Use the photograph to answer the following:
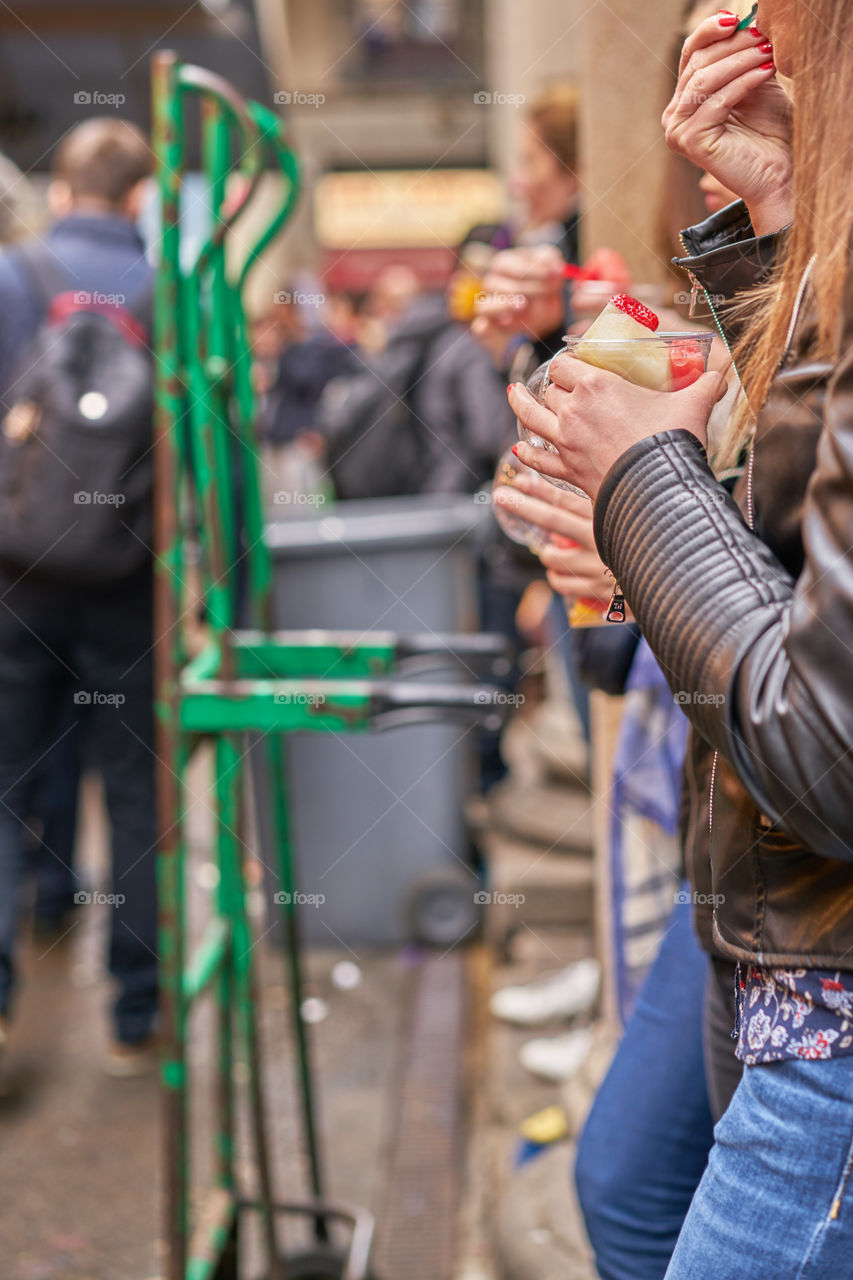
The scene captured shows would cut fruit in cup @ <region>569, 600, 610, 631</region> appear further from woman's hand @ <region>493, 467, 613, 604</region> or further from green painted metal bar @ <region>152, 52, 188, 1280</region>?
green painted metal bar @ <region>152, 52, 188, 1280</region>

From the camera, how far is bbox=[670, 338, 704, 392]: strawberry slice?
1070 mm

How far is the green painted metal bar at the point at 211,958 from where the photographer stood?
1879 mm

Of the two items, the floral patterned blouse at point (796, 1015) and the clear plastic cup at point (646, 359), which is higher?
the clear plastic cup at point (646, 359)

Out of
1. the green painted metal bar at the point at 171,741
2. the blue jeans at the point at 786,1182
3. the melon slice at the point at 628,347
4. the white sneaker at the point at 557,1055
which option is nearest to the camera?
the blue jeans at the point at 786,1182

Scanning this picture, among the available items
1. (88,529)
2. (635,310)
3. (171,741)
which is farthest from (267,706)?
(88,529)

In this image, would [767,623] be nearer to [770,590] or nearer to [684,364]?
[770,590]

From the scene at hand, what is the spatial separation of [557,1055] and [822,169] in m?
2.23

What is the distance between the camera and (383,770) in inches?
145

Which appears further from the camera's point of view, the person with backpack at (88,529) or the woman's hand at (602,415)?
the person with backpack at (88,529)

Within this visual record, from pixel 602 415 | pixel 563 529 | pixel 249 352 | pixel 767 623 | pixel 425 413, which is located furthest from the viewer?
pixel 425 413

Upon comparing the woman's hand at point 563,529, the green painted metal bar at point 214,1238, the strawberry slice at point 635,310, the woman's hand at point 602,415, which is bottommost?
the green painted metal bar at point 214,1238

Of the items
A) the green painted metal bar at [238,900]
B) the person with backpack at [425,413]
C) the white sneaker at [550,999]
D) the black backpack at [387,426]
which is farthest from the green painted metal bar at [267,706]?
the black backpack at [387,426]

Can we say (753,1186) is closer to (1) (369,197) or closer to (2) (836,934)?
(2) (836,934)

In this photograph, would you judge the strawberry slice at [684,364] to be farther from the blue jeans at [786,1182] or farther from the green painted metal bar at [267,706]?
the green painted metal bar at [267,706]
